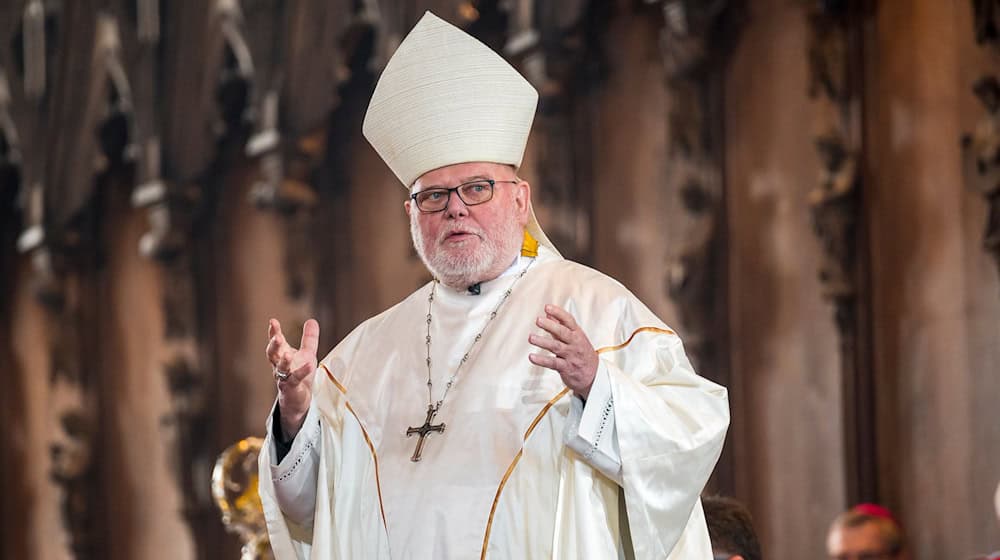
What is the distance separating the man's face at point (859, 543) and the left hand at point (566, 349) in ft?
5.98

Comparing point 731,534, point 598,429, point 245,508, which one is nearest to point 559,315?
point 598,429

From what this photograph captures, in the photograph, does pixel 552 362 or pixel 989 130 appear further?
pixel 989 130

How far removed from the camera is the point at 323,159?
24.9ft

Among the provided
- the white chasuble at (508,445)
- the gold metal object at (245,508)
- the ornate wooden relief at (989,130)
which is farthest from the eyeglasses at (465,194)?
the ornate wooden relief at (989,130)

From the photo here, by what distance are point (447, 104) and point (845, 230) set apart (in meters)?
1.92

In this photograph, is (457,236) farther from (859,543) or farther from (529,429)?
(859,543)

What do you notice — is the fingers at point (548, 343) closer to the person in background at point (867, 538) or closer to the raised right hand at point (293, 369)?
the raised right hand at point (293, 369)

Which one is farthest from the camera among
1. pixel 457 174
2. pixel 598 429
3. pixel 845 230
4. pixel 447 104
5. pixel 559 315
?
pixel 845 230

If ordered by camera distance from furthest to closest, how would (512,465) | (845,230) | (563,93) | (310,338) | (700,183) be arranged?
(563,93), (700,183), (845,230), (310,338), (512,465)

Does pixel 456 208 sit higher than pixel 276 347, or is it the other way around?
pixel 456 208

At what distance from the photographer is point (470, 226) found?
3531 millimetres

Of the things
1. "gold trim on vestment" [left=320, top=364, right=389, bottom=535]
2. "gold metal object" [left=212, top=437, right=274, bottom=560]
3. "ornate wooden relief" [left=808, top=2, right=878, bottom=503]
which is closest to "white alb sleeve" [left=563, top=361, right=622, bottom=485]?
"gold trim on vestment" [left=320, top=364, right=389, bottom=535]

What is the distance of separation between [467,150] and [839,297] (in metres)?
1.97

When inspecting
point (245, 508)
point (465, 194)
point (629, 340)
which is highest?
point (465, 194)
